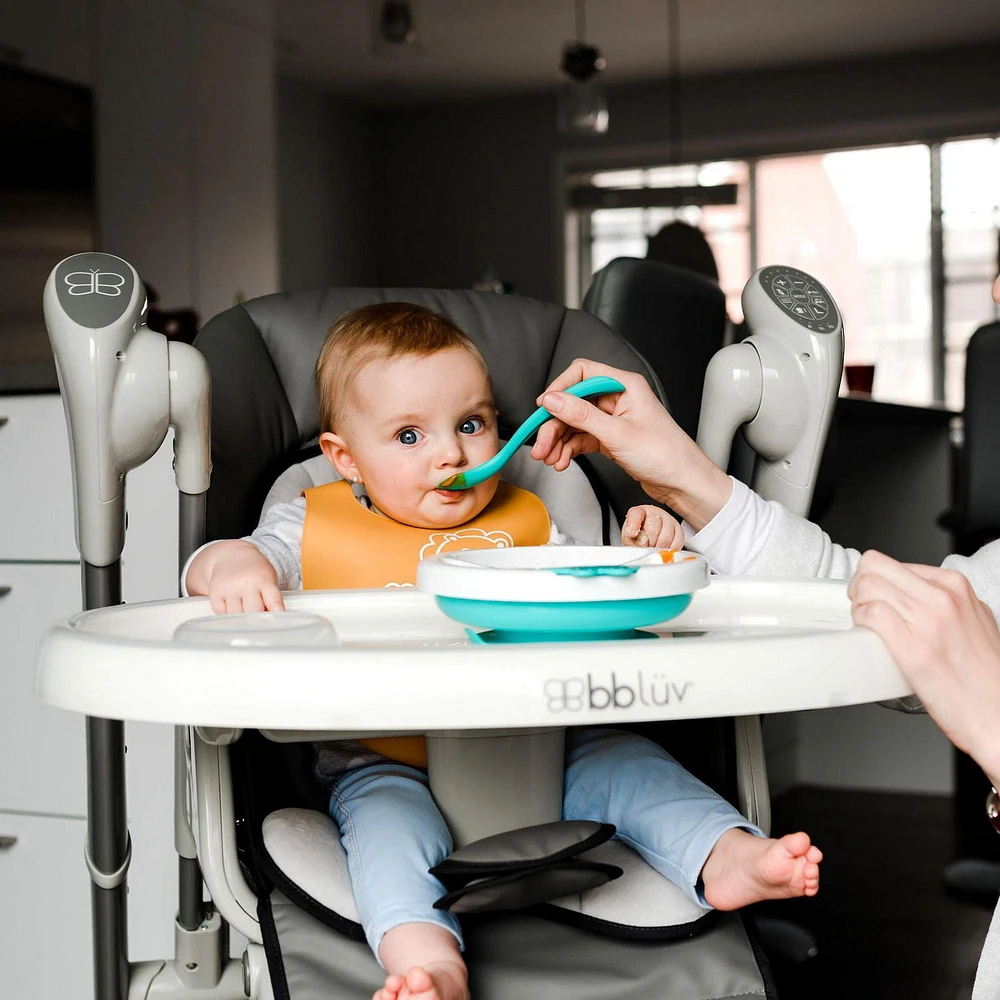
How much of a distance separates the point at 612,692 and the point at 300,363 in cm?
68

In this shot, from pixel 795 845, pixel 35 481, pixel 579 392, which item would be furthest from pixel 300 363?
pixel 795 845

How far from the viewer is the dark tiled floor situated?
1695 mm

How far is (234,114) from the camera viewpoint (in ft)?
17.0

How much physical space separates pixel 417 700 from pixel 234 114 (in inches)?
200

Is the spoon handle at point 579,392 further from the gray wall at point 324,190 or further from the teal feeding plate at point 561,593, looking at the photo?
the gray wall at point 324,190

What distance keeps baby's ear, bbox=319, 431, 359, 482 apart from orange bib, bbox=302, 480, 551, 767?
21 mm

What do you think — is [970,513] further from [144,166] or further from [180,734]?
[144,166]

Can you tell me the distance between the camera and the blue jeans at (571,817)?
0.77 m

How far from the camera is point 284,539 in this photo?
41.4 inches

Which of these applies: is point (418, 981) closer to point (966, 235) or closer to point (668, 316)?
point (668, 316)

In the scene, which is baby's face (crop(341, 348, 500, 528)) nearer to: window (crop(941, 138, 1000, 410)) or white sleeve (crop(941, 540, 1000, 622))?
white sleeve (crop(941, 540, 1000, 622))

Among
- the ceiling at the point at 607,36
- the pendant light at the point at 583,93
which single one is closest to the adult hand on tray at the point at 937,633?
the pendant light at the point at 583,93

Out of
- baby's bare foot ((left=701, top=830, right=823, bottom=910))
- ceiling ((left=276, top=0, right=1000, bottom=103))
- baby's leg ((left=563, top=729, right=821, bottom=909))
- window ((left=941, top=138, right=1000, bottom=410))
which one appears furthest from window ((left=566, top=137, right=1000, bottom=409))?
baby's bare foot ((left=701, top=830, right=823, bottom=910))

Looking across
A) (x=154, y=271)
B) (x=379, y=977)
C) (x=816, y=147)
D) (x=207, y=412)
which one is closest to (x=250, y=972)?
(x=379, y=977)
